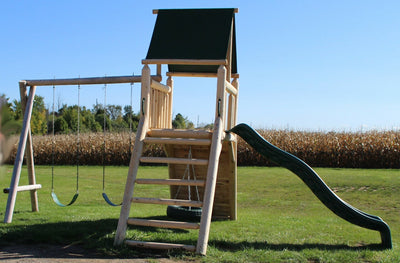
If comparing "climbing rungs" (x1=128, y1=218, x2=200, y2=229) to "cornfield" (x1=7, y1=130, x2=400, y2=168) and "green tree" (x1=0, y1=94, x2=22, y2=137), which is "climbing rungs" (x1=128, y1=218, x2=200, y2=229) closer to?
"green tree" (x1=0, y1=94, x2=22, y2=137)

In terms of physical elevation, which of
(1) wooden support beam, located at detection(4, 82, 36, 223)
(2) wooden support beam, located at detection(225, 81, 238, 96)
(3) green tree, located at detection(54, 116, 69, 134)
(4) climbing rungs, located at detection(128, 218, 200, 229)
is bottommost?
(4) climbing rungs, located at detection(128, 218, 200, 229)

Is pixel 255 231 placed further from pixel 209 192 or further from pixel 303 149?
pixel 303 149

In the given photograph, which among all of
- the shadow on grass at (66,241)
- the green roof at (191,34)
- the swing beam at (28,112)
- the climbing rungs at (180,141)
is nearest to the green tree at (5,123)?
the shadow on grass at (66,241)

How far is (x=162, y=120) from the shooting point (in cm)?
733

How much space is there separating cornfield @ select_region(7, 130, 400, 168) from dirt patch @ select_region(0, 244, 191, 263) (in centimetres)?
1389

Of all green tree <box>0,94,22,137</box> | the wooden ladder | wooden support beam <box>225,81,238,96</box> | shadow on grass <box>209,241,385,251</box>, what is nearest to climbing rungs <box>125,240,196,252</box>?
the wooden ladder

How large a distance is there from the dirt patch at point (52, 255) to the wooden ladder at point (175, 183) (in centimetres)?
37

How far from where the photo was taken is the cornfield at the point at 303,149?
20.9 metres

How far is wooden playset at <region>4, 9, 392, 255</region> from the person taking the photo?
18.2 feet

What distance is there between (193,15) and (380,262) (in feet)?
15.3

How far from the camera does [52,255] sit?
203 inches

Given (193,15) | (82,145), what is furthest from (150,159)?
(82,145)

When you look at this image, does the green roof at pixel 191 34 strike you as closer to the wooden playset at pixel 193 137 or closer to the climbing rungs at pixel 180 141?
the wooden playset at pixel 193 137

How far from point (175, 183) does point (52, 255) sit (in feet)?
5.65
